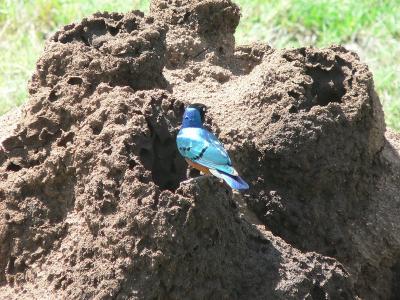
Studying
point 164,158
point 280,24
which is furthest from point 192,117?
point 280,24

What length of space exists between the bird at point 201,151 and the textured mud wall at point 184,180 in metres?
0.05

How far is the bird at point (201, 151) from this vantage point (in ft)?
9.22

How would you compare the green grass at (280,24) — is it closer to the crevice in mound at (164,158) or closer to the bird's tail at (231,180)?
the crevice in mound at (164,158)

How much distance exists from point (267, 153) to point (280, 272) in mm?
646

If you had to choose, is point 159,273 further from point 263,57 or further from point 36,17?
point 36,17

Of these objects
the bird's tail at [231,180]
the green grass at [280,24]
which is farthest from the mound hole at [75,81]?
the green grass at [280,24]

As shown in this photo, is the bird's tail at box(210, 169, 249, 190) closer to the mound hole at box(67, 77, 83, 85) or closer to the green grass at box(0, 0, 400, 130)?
the mound hole at box(67, 77, 83, 85)

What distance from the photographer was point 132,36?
3387 mm

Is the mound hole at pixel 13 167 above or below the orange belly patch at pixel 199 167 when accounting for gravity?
below

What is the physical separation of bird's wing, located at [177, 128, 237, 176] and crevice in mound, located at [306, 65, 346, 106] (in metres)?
0.85

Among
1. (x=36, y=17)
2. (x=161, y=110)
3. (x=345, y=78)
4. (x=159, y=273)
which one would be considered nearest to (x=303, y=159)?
(x=345, y=78)

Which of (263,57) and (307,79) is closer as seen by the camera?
(307,79)

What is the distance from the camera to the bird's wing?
9.17 feet

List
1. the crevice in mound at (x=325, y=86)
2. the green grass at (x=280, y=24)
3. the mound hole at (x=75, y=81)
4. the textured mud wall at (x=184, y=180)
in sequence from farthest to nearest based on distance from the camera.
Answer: the green grass at (x=280, y=24)
the crevice in mound at (x=325, y=86)
the mound hole at (x=75, y=81)
the textured mud wall at (x=184, y=180)
